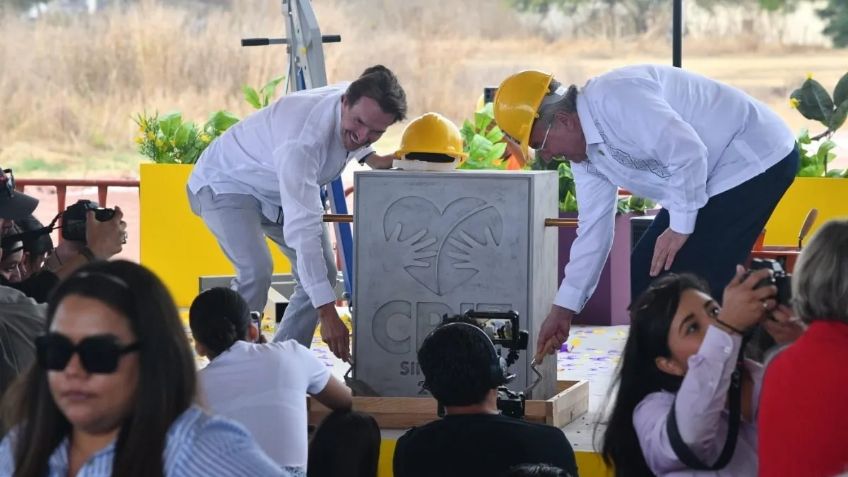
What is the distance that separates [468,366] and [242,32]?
693 inches

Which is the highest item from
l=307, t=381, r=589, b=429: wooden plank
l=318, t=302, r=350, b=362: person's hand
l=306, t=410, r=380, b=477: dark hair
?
l=318, t=302, r=350, b=362: person's hand

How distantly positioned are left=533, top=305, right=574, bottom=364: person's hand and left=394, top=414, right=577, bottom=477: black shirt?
139 centimetres

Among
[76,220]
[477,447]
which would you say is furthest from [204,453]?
[76,220]

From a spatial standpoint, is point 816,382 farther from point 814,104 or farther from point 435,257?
point 814,104

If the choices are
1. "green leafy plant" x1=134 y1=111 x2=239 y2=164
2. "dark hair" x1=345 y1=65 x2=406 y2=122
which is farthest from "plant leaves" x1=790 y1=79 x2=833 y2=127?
"dark hair" x1=345 y1=65 x2=406 y2=122

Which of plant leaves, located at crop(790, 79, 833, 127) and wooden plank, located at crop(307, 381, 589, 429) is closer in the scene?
wooden plank, located at crop(307, 381, 589, 429)

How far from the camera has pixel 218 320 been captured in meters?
3.47

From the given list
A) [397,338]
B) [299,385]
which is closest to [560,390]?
[397,338]

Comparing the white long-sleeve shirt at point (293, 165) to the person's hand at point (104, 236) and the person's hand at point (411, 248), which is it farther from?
the person's hand at point (104, 236)

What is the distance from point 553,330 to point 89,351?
102 inches

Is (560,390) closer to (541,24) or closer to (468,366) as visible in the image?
(468,366)

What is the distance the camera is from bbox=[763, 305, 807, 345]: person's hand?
2857 mm

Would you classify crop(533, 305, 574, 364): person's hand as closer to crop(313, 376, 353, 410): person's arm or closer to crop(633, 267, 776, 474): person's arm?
crop(313, 376, 353, 410): person's arm

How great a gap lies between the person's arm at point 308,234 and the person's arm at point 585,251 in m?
0.65
